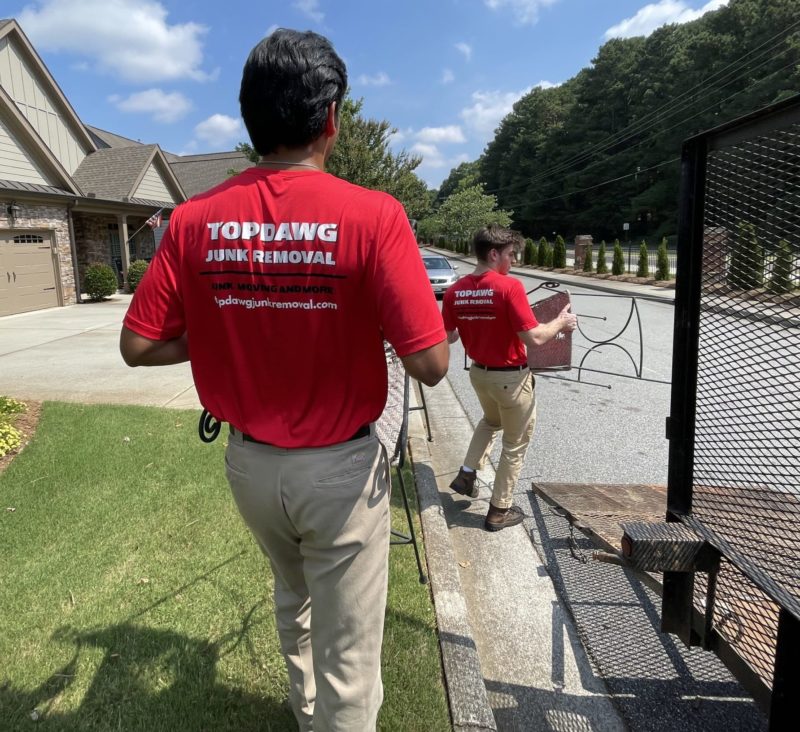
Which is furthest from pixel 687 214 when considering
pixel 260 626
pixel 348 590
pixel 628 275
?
pixel 628 275

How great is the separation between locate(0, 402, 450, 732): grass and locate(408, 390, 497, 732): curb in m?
0.06

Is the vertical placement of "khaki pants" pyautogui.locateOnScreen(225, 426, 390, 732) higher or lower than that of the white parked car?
lower

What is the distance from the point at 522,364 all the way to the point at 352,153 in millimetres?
17842

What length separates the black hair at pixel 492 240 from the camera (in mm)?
3705

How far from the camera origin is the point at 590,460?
5.07 m

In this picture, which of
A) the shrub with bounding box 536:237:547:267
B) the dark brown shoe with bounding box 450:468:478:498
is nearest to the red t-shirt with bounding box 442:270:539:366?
the dark brown shoe with bounding box 450:468:478:498

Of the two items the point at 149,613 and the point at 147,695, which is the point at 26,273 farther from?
Answer: the point at 147,695

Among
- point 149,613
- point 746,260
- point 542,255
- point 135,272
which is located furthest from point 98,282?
point 542,255

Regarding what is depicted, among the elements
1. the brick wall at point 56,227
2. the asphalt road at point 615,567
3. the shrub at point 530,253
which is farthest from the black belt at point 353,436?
the shrub at point 530,253

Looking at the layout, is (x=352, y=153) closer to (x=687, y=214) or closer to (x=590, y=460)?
(x=590, y=460)

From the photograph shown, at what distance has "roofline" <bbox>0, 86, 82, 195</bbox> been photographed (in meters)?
14.7

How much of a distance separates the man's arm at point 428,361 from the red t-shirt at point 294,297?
0.07ft

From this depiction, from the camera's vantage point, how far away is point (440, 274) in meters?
19.9

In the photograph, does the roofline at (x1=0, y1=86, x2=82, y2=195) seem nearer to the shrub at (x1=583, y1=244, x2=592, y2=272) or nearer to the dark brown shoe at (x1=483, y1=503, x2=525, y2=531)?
the dark brown shoe at (x1=483, y1=503, x2=525, y2=531)
